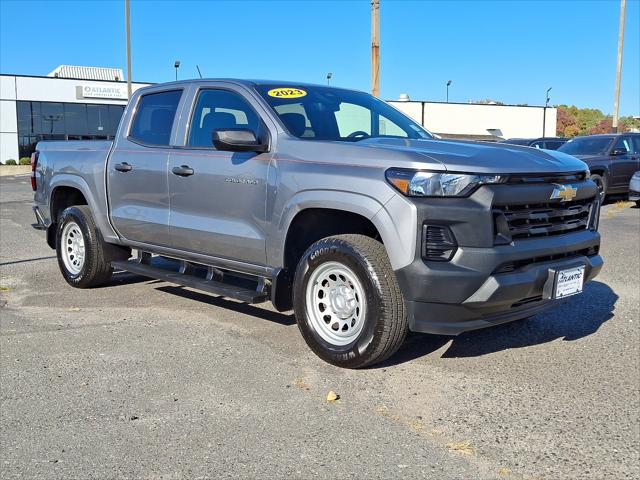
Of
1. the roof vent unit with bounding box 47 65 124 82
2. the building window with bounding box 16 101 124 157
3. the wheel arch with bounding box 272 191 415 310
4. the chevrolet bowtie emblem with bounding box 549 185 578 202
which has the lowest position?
the wheel arch with bounding box 272 191 415 310

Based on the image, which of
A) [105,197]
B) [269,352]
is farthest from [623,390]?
[105,197]

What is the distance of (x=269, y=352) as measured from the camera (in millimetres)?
4957

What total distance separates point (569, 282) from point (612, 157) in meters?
12.9

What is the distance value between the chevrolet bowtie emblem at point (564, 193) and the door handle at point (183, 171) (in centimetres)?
280

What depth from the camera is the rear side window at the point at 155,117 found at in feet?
19.9

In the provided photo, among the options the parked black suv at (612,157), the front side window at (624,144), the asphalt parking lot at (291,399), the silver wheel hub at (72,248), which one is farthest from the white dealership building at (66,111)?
the asphalt parking lot at (291,399)

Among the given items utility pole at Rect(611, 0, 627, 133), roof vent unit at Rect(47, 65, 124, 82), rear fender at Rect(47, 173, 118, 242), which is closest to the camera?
rear fender at Rect(47, 173, 118, 242)

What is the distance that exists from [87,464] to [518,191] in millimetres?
2869

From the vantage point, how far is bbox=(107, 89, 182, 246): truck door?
5.95 metres

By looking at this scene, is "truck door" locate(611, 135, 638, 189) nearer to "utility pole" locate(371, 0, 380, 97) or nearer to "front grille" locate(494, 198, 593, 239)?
"utility pole" locate(371, 0, 380, 97)

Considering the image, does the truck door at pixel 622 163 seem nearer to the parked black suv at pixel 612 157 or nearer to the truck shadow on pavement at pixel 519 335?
the parked black suv at pixel 612 157

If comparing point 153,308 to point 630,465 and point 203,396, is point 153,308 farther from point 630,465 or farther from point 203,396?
point 630,465

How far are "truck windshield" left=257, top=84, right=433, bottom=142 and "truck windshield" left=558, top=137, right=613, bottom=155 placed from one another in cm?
1189

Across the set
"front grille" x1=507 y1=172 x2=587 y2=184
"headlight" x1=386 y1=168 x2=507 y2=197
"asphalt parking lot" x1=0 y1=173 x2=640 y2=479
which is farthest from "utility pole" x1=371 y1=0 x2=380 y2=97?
"headlight" x1=386 y1=168 x2=507 y2=197
